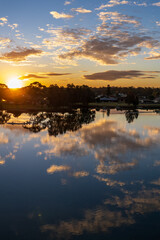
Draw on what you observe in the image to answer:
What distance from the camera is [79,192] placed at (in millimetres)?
14688

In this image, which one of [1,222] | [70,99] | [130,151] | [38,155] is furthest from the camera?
[70,99]

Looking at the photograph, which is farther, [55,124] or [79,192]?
[55,124]

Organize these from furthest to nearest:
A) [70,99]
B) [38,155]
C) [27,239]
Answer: [70,99], [38,155], [27,239]

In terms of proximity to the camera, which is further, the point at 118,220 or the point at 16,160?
the point at 16,160

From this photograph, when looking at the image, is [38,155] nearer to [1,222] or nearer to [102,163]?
[102,163]

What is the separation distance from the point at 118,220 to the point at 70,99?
10857 centimetres

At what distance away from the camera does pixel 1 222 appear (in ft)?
37.8

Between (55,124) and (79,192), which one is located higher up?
(55,124)

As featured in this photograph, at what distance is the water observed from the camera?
432 inches

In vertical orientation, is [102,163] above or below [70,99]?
below

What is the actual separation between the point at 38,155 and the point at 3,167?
14.6ft

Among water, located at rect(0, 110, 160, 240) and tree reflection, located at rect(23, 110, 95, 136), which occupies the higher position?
tree reflection, located at rect(23, 110, 95, 136)

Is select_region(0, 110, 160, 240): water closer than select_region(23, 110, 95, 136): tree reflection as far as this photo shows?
Yes

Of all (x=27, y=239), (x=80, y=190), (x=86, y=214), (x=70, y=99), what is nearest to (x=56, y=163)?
(x=80, y=190)
